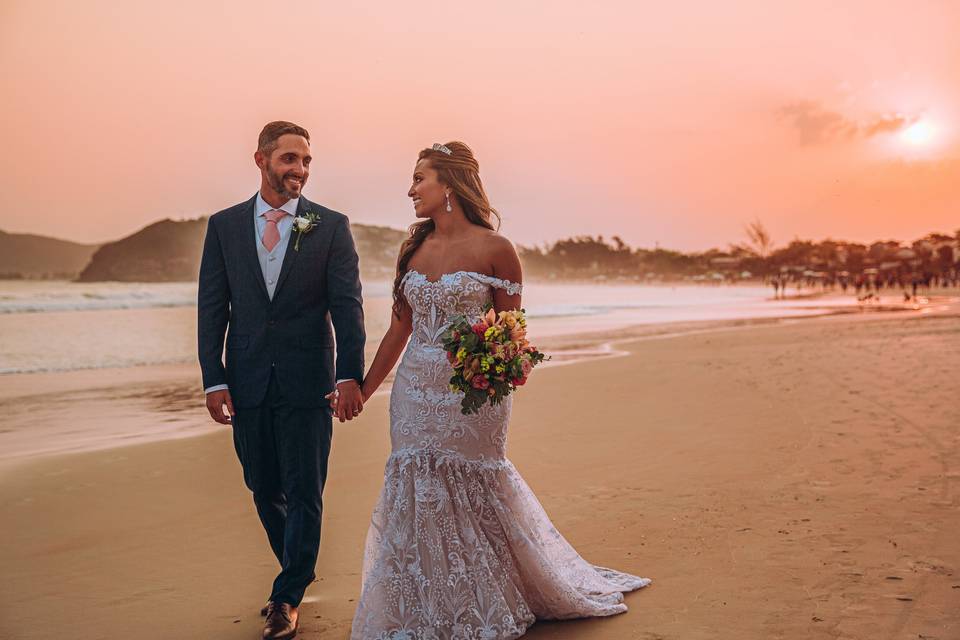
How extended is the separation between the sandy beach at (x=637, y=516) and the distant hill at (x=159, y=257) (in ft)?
276

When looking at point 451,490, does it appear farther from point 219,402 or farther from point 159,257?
point 159,257

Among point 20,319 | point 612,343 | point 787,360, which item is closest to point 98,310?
point 20,319

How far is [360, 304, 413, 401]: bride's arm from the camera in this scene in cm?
429

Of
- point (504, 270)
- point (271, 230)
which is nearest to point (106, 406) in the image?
point (271, 230)

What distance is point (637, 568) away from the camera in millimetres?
4926

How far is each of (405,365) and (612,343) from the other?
55.5ft

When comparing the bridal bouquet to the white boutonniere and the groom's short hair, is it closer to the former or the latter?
the white boutonniere

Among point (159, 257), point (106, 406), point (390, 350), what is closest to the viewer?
point (390, 350)

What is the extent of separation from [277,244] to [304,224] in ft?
0.64

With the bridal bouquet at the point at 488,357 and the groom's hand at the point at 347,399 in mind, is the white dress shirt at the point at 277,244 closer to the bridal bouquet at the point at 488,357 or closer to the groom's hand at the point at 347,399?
the groom's hand at the point at 347,399

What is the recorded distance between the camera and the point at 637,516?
19.7 ft

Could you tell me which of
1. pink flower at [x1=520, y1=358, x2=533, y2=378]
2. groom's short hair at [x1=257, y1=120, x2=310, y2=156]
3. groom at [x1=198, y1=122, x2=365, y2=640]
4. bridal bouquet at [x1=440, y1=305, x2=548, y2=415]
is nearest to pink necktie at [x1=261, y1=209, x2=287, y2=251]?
groom at [x1=198, y1=122, x2=365, y2=640]

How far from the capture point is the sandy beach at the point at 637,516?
14.0 feet

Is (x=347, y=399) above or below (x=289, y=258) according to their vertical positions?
below
